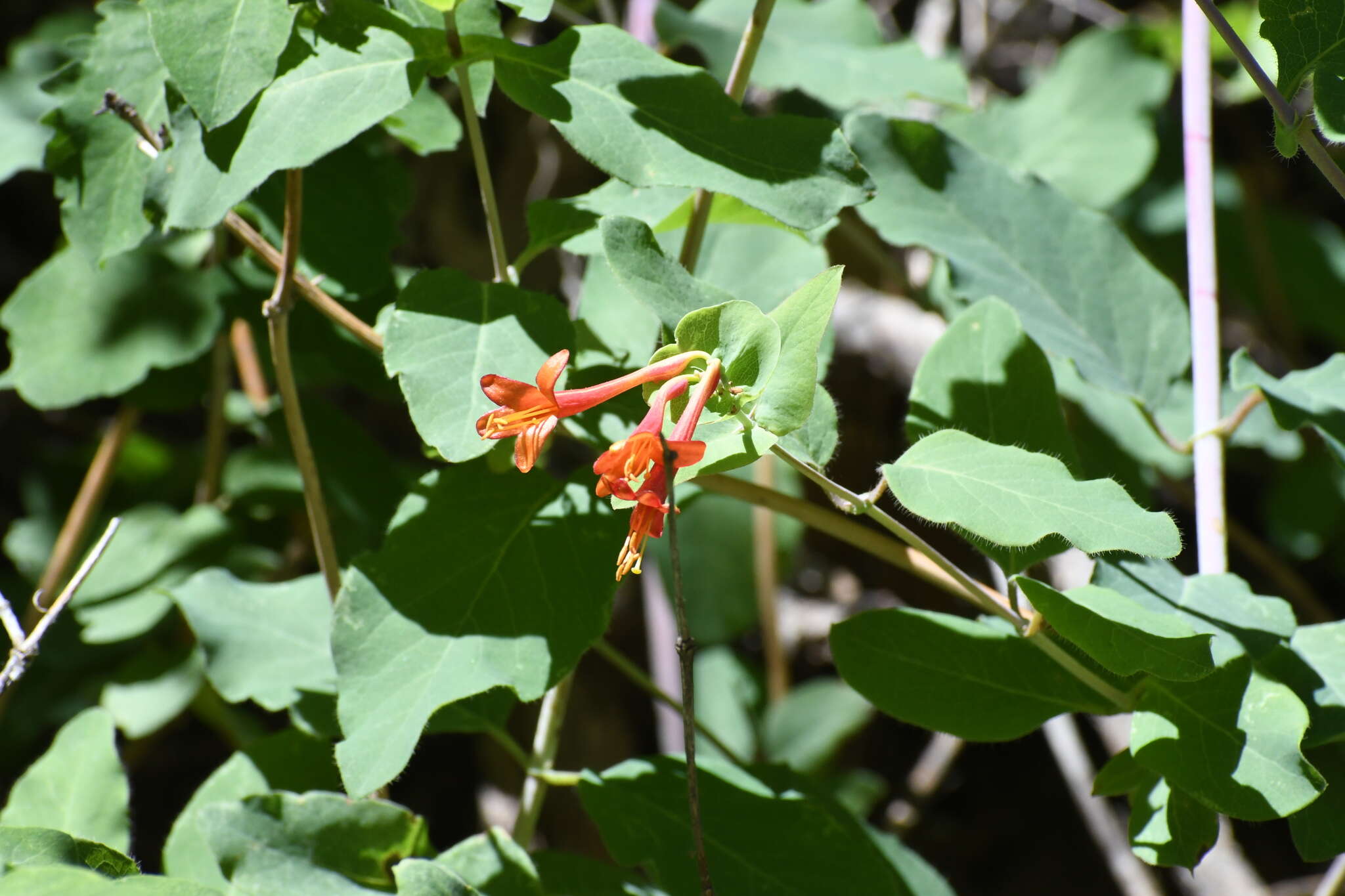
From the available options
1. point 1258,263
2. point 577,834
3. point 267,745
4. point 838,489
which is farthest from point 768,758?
point 1258,263

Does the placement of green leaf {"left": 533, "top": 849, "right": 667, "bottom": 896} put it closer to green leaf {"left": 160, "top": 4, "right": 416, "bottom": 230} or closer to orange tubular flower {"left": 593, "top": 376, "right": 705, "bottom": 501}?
orange tubular flower {"left": 593, "top": 376, "right": 705, "bottom": 501}

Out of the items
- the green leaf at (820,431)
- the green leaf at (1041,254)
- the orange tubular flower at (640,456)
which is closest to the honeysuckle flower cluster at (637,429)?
the orange tubular flower at (640,456)

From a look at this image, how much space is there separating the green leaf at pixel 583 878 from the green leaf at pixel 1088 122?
3.57 ft

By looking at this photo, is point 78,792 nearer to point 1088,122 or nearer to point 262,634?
point 262,634

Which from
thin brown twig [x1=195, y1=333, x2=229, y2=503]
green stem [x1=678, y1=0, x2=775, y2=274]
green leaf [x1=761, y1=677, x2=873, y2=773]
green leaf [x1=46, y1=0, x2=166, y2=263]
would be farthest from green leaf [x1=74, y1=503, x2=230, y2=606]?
green leaf [x1=761, y1=677, x2=873, y2=773]

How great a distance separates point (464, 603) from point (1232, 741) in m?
0.53

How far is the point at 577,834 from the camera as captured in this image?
70.6 inches

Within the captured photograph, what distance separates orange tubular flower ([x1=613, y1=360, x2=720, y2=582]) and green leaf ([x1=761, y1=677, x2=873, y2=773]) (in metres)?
1.09

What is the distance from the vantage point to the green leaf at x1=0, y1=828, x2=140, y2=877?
2.15 feet

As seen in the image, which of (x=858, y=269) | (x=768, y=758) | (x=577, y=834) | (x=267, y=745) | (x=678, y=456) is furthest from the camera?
(x=858, y=269)

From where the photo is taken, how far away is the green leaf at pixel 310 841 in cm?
82

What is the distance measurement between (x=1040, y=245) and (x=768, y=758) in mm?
867

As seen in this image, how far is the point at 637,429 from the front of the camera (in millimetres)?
613

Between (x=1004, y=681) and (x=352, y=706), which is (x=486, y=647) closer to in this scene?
(x=352, y=706)
